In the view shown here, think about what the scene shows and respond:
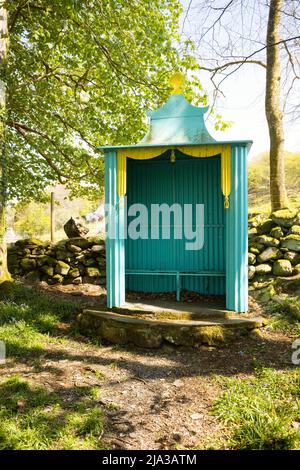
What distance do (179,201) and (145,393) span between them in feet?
12.2

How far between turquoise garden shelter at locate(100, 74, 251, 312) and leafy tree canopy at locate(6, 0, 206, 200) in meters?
2.30

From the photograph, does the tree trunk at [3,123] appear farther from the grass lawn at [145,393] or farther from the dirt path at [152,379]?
the dirt path at [152,379]

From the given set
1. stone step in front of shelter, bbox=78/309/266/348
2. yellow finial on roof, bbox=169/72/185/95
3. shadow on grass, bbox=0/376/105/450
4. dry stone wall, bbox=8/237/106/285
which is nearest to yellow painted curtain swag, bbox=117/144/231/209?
yellow finial on roof, bbox=169/72/185/95

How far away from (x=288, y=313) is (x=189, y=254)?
2.02 meters

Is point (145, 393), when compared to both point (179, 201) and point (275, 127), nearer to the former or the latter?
point (179, 201)

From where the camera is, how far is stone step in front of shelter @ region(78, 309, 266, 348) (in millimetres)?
4488

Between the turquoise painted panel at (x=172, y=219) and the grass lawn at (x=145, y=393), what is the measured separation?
65.9 inches

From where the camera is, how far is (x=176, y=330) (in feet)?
14.8

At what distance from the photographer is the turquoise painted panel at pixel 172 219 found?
6.14 metres

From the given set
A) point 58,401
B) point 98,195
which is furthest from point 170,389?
point 98,195

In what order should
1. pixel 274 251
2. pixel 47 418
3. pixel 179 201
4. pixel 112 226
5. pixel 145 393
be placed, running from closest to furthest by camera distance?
1. pixel 47 418
2. pixel 145 393
3. pixel 112 226
4. pixel 179 201
5. pixel 274 251

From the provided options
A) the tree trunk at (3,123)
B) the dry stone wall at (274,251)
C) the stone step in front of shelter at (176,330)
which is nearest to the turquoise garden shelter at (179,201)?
the stone step in front of shelter at (176,330)

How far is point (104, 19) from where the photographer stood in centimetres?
720

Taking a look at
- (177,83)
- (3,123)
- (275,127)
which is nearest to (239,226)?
(177,83)
